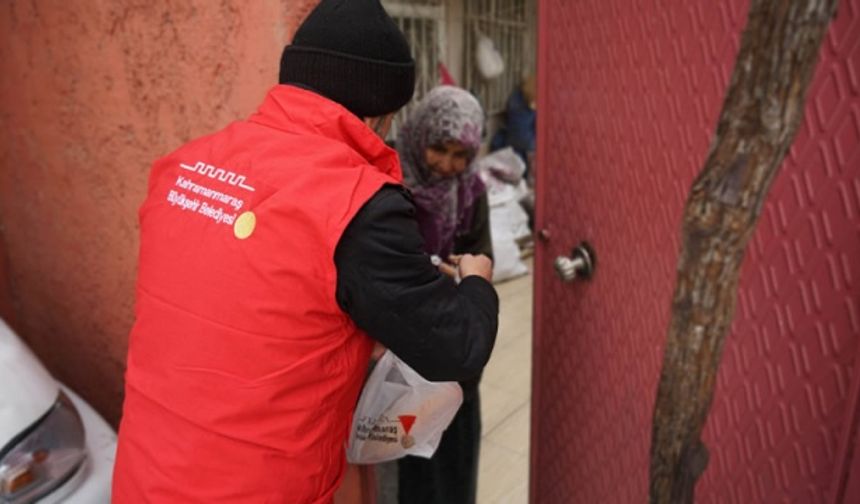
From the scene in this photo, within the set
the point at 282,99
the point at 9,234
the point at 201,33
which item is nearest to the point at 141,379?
the point at 282,99

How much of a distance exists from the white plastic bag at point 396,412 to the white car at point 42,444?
28.6 inches

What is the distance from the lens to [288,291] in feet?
3.40

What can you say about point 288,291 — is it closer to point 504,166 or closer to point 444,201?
point 444,201

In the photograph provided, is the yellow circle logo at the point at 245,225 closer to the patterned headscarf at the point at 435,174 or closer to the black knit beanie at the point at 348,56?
the black knit beanie at the point at 348,56

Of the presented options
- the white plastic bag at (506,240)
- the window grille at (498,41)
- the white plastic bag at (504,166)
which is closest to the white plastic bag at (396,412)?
the white plastic bag at (506,240)

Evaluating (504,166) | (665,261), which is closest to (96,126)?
(665,261)

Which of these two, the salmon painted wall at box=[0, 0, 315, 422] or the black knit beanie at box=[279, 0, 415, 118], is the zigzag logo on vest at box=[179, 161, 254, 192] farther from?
the salmon painted wall at box=[0, 0, 315, 422]

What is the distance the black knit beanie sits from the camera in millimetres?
1146

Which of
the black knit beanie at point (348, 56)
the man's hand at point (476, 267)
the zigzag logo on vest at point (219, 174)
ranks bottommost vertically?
the man's hand at point (476, 267)

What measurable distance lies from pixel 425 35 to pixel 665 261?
13.7 ft

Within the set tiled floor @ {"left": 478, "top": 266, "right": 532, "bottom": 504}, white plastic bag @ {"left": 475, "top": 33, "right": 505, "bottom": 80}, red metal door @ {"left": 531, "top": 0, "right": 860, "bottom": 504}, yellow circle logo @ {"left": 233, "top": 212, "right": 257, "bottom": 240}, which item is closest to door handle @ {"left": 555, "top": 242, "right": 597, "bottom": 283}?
red metal door @ {"left": 531, "top": 0, "right": 860, "bottom": 504}

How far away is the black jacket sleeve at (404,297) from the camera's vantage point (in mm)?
1003

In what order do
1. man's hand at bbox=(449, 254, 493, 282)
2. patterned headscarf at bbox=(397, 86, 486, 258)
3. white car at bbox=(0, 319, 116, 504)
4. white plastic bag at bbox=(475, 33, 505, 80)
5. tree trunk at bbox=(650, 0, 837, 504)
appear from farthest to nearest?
white plastic bag at bbox=(475, 33, 505, 80)
patterned headscarf at bbox=(397, 86, 486, 258)
white car at bbox=(0, 319, 116, 504)
man's hand at bbox=(449, 254, 493, 282)
tree trunk at bbox=(650, 0, 837, 504)

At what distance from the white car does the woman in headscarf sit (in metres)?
0.88
